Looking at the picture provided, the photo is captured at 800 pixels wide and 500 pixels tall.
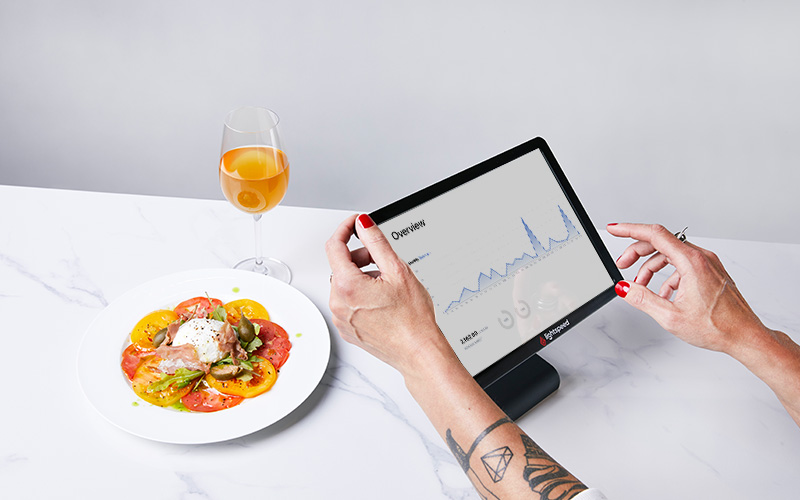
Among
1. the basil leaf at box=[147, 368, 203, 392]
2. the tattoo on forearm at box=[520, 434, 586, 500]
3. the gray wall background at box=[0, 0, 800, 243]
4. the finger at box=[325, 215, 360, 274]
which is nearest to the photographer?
the tattoo on forearm at box=[520, 434, 586, 500]

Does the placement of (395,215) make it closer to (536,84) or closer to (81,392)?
(81,392)

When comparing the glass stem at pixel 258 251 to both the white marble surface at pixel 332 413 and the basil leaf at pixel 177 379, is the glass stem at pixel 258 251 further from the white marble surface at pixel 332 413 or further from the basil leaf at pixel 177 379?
the basil leaf at pixel 177 379

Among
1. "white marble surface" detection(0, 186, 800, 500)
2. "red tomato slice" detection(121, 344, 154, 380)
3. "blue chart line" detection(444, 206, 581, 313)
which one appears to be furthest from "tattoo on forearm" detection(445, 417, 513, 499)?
"red tomato slice" detection(121, 344, 154, 380)

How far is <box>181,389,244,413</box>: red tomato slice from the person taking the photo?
1.02 metres

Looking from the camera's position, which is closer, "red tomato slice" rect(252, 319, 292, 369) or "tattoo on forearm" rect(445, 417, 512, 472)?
"tattoo on forearm" rect(445, 417, 512, 472)

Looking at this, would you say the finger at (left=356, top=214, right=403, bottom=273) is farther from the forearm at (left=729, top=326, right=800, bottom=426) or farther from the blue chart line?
the forearm at (left=729, top=326, right=800, bottom=426)

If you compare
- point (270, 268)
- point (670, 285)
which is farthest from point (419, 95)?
point (670, 285)

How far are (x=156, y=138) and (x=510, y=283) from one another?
239 centimetres

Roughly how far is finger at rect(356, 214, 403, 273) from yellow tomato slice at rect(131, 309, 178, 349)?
0.45 meters

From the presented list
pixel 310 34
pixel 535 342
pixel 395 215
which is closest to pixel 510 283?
pixel 535 342

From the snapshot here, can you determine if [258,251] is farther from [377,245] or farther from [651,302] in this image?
[651,302]

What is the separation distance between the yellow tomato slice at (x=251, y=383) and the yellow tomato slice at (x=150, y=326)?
15 centimetres

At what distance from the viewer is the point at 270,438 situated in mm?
1023

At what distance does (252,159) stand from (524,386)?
0.65 meters
